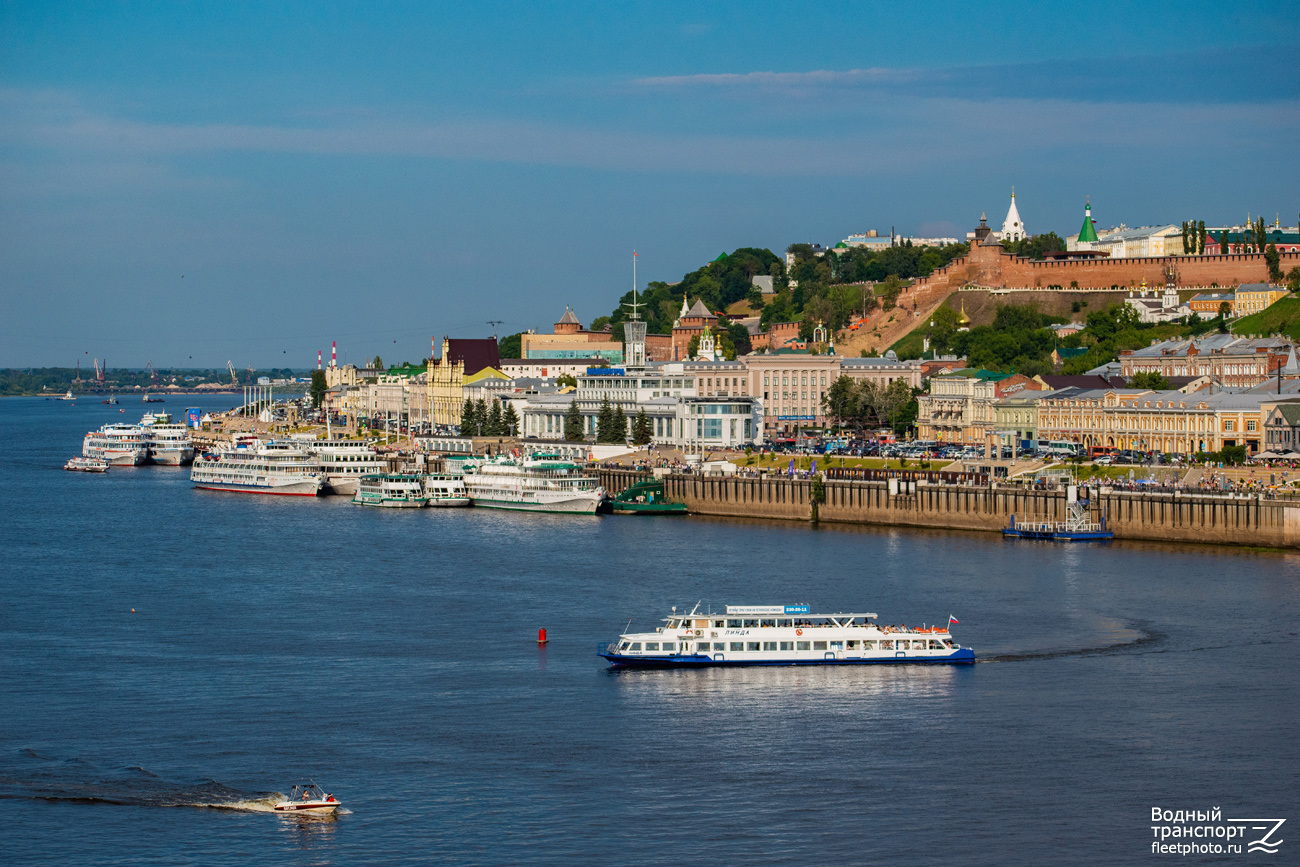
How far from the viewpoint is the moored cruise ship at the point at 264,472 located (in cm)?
8877

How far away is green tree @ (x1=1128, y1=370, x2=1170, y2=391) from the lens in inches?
3211

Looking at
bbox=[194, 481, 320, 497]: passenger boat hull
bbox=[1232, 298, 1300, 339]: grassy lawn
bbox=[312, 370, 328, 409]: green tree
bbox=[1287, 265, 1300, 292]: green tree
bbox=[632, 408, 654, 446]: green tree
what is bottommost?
bbox=[194, 481, 320, 497]: passenger boat hull

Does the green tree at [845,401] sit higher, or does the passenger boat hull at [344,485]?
the green tree at [845,401]

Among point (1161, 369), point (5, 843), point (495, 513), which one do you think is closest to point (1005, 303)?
point (1161, 369)

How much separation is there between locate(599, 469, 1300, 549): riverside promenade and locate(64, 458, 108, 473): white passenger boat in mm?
39067

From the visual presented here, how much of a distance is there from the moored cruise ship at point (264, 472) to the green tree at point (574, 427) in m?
14.5

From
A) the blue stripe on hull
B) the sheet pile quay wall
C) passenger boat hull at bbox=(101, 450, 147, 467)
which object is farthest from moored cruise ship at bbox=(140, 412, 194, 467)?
the blue stripe on hull

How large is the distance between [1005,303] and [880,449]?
1653 inches

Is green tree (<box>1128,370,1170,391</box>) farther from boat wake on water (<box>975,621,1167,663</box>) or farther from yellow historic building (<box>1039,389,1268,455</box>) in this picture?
boat wake on water (<box>975,621,1167,663</box>)

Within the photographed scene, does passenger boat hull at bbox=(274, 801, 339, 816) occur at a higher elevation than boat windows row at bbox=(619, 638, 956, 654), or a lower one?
lower

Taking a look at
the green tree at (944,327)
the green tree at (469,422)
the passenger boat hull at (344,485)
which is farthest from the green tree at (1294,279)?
the passenger boat hull at (344,485)

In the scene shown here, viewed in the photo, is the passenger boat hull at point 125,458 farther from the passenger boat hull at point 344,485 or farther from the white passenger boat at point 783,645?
the white passenger boat at point 783,645

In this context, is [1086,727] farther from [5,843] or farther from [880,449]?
[880,449]

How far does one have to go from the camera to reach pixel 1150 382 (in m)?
82.1
